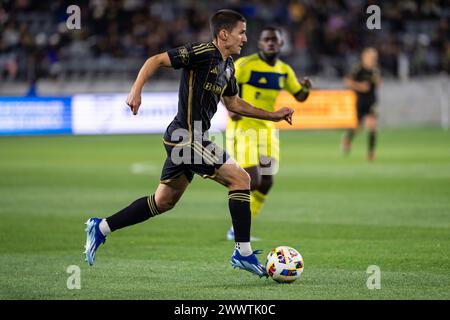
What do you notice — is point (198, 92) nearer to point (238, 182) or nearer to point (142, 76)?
point (142, 76)

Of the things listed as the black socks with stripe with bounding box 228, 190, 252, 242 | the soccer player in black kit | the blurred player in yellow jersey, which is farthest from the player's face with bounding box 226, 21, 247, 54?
the blurred player in yellow jersey

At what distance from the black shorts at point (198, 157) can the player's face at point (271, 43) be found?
10.9 feet

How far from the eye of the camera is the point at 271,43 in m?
11.2

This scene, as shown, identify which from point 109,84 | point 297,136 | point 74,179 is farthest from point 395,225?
point 109,84

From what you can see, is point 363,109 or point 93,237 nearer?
point 93,237

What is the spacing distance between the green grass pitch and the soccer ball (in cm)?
12

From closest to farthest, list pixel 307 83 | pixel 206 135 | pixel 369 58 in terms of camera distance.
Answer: pixel 206 135 → pixel 307 83 → pixel 369 58

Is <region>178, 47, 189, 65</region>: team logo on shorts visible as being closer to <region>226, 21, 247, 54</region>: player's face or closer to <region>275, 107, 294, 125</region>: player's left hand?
<region>226, 21, 247, 54</region>: player's face

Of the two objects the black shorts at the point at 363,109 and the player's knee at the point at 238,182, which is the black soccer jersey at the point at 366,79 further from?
the player's knee at the point at 238,182

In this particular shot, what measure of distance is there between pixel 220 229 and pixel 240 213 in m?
3.59

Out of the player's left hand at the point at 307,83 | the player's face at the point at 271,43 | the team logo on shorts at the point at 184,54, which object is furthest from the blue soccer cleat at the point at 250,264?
the player's face at the point at 271,43

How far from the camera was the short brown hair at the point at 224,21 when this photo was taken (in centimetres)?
824

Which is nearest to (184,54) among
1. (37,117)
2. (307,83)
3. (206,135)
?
(206,135)

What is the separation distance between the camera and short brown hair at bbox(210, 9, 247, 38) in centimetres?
824
